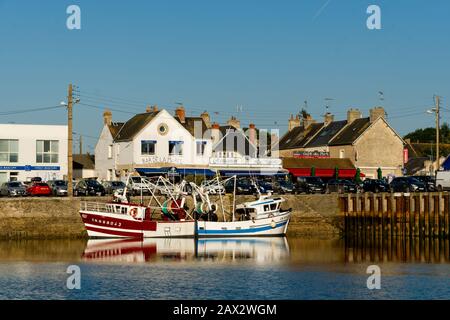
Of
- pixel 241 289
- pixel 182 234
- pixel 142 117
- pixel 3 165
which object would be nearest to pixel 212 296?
pixel 241 289

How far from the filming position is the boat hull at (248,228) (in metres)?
69.9

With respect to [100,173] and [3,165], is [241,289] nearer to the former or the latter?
[3,165]

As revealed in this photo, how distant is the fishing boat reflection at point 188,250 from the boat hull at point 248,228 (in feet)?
2.62

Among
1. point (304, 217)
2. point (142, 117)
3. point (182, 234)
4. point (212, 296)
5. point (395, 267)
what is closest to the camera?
point (212, 296)

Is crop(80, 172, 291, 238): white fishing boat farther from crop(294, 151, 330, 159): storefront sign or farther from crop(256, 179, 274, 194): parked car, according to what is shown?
crop(294, 151, 330, 159): storefront sign

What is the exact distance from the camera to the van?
85000 mm

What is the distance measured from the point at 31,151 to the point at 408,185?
39.3 metres

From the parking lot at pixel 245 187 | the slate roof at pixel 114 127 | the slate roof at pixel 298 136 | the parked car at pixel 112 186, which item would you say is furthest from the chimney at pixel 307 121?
the parked car at pixel 112 186

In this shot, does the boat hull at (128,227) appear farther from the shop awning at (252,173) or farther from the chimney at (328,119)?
the chimney at (328,119)

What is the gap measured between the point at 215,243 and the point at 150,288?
23.2 metres

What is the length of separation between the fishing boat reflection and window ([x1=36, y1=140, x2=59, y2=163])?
30.7 m

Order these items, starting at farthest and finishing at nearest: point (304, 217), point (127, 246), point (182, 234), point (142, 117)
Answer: point (142, 117), point (304, 217), point (182, 234), point (127, 246)

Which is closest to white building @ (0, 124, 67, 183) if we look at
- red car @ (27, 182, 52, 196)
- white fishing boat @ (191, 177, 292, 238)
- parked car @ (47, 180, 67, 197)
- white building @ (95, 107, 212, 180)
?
white building @ (95, 107, 212, 180)

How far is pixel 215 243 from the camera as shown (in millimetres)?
66938
